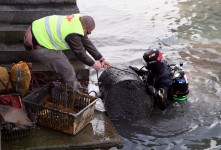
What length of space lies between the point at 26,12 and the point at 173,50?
5.44m

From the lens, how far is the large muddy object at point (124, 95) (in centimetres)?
Answer: 646

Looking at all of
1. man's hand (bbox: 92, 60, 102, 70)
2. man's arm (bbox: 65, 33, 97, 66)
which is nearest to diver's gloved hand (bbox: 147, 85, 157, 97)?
man's hand (bbox: 92, 60, 102, 70)

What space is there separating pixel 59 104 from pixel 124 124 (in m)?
1.36

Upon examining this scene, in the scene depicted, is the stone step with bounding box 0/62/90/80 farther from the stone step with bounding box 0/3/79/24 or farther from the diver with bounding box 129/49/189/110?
the diver with bounding box 129/49/189/110

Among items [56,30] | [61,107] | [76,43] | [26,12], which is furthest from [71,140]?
[26,12]

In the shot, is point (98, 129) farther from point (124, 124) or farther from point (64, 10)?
point (64, 10)

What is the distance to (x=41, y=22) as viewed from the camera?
6.25 meters

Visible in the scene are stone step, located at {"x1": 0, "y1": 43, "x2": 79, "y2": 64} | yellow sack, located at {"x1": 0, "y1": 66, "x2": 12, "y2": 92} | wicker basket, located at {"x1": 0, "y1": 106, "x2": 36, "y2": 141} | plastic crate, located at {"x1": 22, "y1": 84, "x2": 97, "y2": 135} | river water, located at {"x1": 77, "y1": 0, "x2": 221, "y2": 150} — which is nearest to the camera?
wicker basket, located at {"x1": 0, "y1": 106, "x2": 36, "y2": 141}

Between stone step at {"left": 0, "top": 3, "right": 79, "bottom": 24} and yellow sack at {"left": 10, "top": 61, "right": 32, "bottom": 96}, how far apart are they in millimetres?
1608

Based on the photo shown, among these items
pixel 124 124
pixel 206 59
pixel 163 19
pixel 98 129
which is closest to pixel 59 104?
pixel 98 129

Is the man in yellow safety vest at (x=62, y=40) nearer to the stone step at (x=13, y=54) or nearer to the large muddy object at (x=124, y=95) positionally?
the large muddy object at (x=124, y=95)

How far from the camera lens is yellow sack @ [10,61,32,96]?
248 inches

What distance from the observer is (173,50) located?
1114 cm

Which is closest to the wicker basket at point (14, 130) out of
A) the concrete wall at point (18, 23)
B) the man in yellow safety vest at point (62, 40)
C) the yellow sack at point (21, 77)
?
the yellow sack at point (21, 77)
